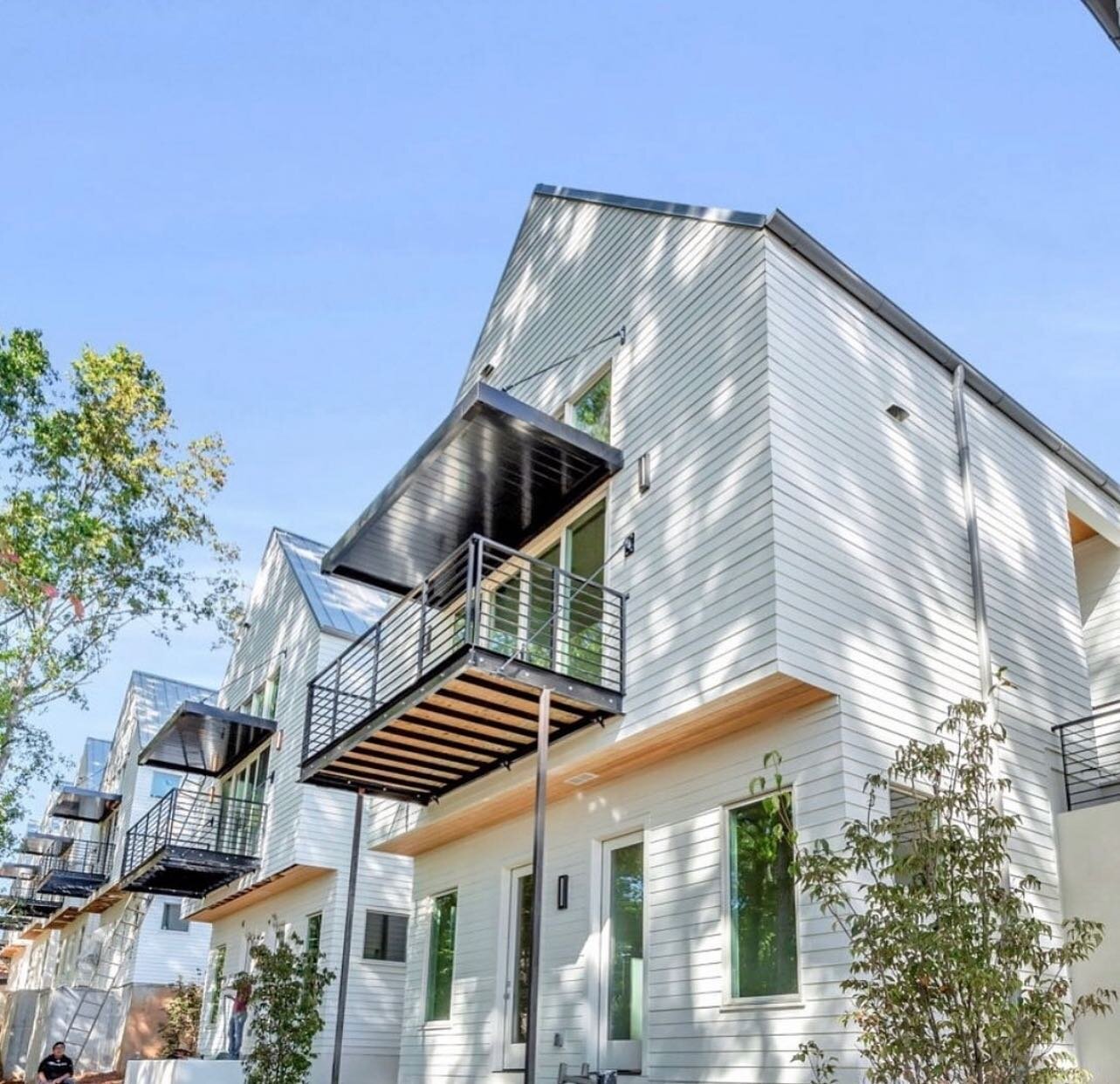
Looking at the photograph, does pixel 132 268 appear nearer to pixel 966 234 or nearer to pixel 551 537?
pixel 551 537

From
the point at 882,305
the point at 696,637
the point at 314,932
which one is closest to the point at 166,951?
the point at 314,932

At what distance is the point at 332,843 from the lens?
17141 mm

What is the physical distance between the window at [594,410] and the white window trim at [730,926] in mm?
4265

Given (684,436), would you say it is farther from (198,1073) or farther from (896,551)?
(198,1073)

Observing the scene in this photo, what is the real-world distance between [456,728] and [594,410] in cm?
381

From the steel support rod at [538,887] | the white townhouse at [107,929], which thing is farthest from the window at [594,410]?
the white townhouse at [107,929]

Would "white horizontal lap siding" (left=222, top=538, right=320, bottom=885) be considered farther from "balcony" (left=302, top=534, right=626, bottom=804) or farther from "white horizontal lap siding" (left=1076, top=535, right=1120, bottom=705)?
"white horizontal lap siding" (left=1076, top=535, right=1120, bottom=705)

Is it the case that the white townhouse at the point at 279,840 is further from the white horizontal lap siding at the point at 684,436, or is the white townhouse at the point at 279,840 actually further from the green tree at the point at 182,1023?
the white horizontal lap siding at the point at 684,436

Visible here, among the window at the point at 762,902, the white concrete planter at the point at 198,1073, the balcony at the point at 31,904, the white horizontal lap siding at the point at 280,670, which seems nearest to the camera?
the window at the point at 762,902

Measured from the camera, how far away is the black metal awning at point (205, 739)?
19172 millimetres

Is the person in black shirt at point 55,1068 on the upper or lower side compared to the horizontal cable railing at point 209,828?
lower

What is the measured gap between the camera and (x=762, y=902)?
829 cm

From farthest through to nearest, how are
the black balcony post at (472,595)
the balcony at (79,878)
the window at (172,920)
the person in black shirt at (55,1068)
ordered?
1. the balcony at (79,878)
2. the window at (172,920)
3. the person in black shirt at (55,1068)
4. the black balcony post at (472,595)

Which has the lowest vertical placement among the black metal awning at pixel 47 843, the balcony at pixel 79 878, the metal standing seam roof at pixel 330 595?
the balcony at pixel 79 878
